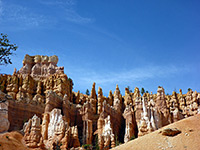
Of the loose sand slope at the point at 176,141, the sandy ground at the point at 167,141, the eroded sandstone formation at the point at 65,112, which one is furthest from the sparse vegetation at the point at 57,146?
the loose sand slope at the point at 176,141

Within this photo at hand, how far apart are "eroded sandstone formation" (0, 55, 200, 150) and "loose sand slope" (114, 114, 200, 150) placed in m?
12.4

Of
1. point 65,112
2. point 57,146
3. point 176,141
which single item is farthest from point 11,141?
point 176,141

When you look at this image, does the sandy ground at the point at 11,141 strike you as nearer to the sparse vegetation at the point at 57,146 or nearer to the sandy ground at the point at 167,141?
the sandy ground at the point at 167,141

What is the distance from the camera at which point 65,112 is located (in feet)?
215

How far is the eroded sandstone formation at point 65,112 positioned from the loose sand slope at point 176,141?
12.4 meters

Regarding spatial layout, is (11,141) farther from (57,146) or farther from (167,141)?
(167,141)

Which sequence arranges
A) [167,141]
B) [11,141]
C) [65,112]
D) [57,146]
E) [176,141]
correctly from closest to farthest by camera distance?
[176,141], [167,141], [11,141], [57,146], [65,112]

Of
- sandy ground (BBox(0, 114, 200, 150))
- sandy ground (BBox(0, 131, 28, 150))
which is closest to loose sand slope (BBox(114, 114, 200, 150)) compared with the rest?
sandy ground (BBox(0, 114, 200, 150))

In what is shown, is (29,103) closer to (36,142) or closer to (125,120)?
(36,142)

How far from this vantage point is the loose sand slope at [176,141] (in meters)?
40.0

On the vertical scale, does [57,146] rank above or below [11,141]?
below

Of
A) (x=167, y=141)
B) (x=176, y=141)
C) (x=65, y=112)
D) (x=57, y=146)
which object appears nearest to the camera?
(x=176, y=141)

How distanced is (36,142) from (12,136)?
4.48m

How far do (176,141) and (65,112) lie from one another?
30897 millimetres
